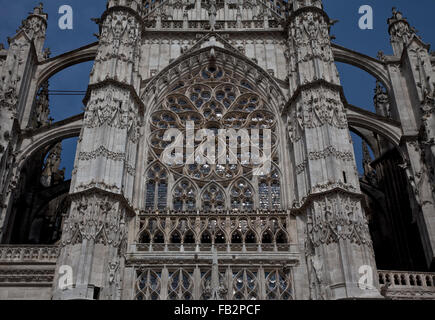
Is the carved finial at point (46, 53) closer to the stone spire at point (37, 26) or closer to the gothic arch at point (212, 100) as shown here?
the stone spire at point (37, 26)

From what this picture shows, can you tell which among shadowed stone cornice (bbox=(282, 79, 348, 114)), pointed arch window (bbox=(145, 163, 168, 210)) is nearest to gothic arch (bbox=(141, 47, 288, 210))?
pointed arch window (bbox=(145, 163, 168, 210))

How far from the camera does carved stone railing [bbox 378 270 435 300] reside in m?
15.6

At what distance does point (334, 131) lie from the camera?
58.5 feet

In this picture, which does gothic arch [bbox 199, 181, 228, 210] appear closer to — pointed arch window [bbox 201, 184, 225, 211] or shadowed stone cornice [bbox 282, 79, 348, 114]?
pointed arch window [bbox 201, 184, 225, 211]

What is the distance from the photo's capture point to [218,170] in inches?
752

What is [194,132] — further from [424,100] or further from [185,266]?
[424,100]

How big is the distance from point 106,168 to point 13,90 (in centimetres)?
522

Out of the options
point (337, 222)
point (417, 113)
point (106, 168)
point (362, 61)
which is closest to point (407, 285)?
point (337, 222)

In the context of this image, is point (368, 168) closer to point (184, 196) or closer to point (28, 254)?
point (184, 196)

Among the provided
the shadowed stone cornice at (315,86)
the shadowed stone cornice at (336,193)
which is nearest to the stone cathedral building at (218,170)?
the shadowed stone cornice at (336,193)

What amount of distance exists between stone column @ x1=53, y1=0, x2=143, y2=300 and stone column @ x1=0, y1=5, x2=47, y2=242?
8.15ft

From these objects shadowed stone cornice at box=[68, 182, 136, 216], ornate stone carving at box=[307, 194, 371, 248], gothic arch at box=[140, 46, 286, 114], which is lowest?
ornate stone carving at box=[307, 194, 371, 248]
